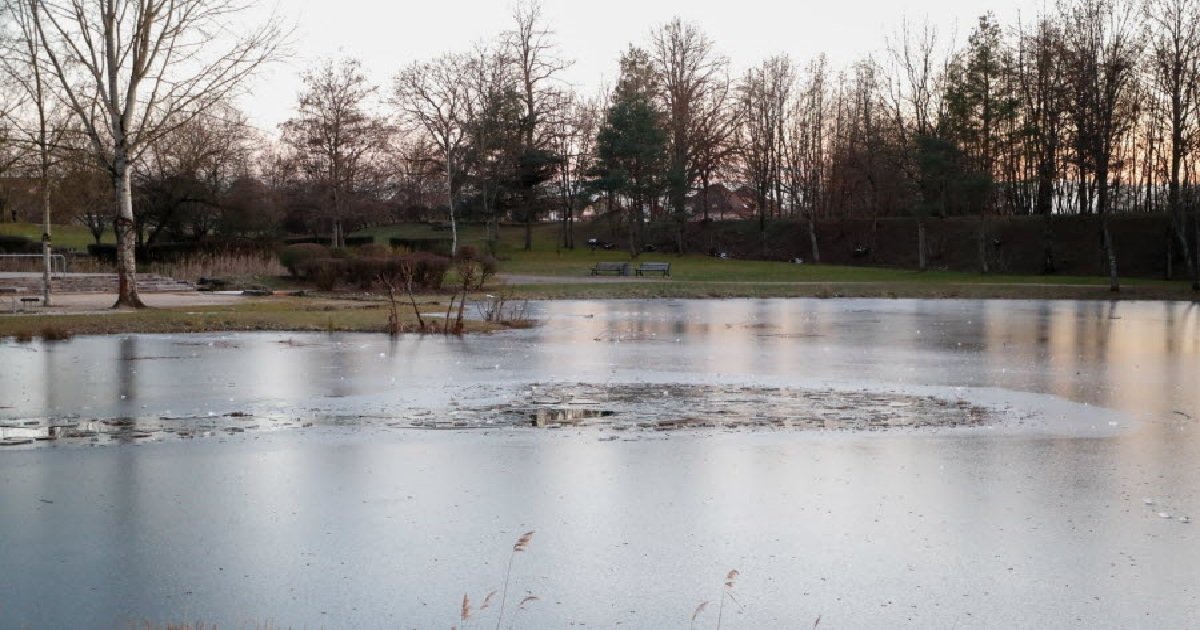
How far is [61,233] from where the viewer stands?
84438 mm

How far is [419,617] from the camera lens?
5.59 meters

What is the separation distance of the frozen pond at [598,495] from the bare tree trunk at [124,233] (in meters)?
10.9

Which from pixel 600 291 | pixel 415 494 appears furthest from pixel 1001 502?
pixel 600 291

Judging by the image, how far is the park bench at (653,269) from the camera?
49031mm

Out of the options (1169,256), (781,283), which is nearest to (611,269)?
(781,283)

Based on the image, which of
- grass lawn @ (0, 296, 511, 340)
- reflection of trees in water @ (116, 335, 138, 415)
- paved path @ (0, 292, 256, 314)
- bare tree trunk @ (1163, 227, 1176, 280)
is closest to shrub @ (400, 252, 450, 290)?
paved path @ (0, 292, 256, 314)

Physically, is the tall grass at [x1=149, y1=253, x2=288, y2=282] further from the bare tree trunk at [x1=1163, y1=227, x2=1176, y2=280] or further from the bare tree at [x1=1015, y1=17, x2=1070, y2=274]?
the bare tree trunk at [x1=1163, y1=227, x2=1176, y2=280]

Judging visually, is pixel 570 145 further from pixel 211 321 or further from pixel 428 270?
pixel 211 321

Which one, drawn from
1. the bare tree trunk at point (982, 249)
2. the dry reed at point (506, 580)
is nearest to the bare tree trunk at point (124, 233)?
the dry reed at point (506, 580)

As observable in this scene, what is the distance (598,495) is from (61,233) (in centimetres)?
8677

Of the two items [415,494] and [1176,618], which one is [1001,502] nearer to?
[1176,618]

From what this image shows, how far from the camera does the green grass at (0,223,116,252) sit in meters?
70.5

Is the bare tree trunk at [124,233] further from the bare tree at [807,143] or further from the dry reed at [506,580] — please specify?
the bare tree at [807,143]

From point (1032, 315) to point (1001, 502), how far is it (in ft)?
78.7
